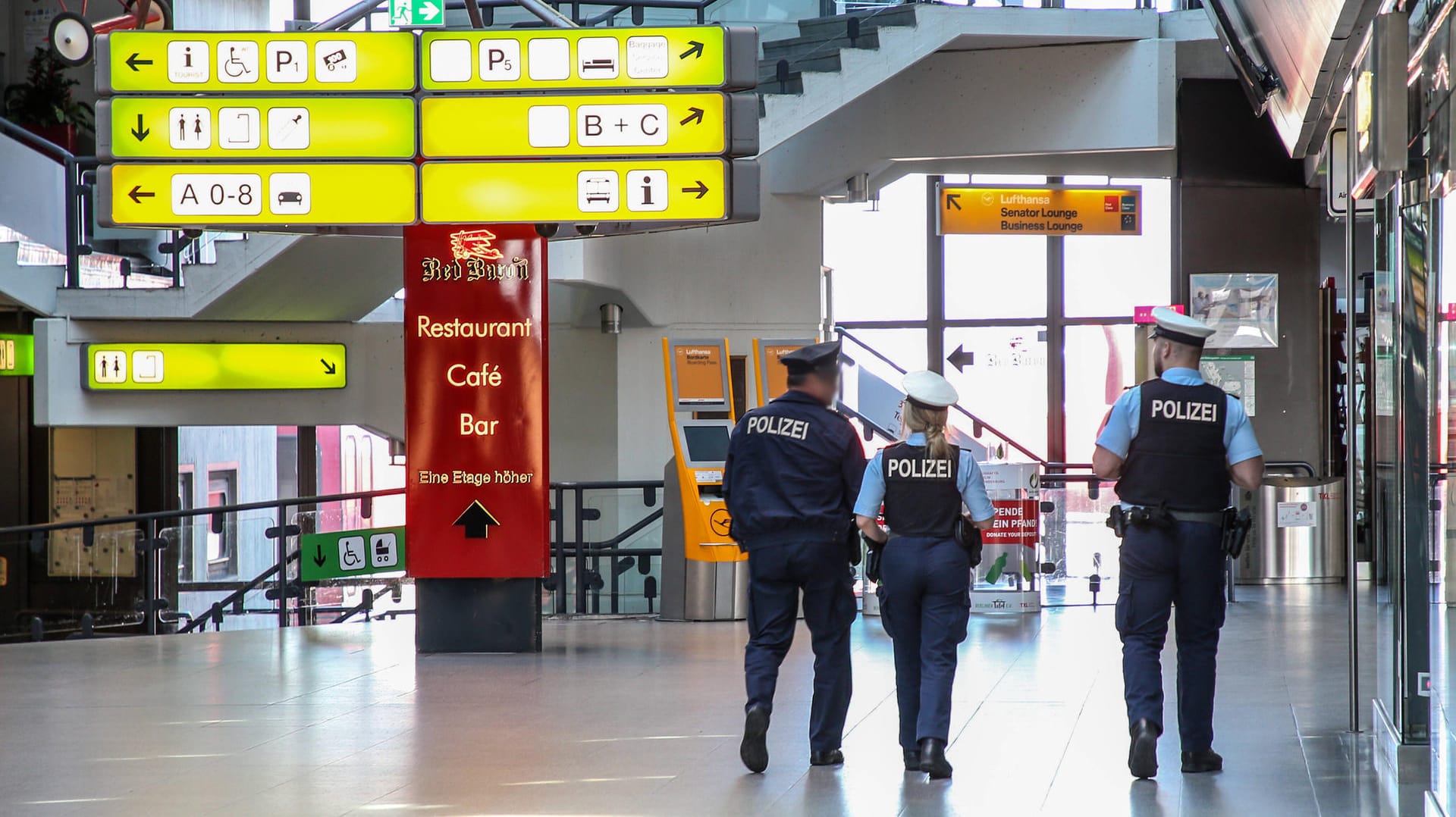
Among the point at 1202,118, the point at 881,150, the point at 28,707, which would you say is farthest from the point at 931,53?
the point at 28,707

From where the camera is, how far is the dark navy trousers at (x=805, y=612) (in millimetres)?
5328

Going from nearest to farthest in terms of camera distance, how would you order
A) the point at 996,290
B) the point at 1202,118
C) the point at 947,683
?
the point at 947,683, the point at 1202,118, the point at 996,290

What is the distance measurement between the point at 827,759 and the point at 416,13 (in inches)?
240

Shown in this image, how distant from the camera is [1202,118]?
1285 centimetres

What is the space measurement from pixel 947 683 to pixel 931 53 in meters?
7.17

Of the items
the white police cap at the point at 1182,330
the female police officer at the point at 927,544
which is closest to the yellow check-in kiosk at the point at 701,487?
the female police officer at the point at 927,544

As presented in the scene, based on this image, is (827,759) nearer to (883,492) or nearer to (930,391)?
(883,492)

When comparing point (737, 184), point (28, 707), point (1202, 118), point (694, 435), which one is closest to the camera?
point (28, 707)

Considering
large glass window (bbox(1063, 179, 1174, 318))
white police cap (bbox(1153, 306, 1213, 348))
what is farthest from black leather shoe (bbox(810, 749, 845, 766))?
large glass window (bbox(1063, 179, 1174, 318))

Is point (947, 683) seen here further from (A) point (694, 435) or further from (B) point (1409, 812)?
(A) point (694, 435)

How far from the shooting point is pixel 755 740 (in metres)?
5.33

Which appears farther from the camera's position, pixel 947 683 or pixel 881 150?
pixel 881 150

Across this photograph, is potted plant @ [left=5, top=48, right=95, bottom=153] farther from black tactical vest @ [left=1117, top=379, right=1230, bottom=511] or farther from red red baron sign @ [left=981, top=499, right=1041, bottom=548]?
black tactical vest @ [left=1117, top=379, right=1230, bottom=511]

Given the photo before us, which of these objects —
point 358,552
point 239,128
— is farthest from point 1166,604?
point 358,552
